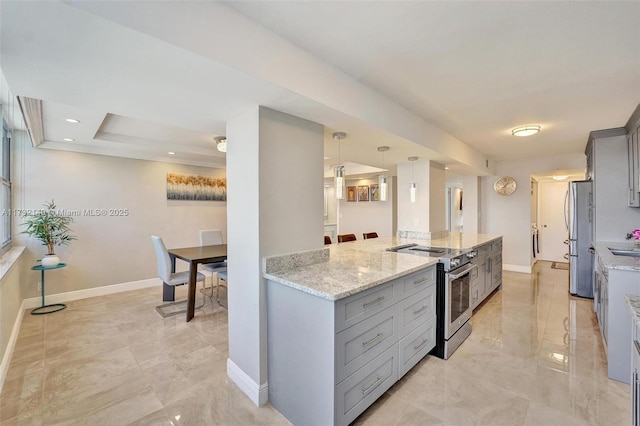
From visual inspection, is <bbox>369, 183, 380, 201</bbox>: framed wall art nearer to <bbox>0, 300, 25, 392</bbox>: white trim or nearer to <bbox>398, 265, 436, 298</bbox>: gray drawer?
<bbox>398, 265, 436, 298</bbox>: gray drawer

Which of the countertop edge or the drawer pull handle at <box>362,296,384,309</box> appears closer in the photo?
the countertop edge

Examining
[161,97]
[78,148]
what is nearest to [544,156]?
[161,97]

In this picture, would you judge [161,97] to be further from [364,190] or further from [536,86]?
[364,190]

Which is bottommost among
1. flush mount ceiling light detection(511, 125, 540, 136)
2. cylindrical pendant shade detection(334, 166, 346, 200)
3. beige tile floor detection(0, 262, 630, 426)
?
beige tile floor detection(0, 262, 630, 426)

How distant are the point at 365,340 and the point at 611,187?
4.15m

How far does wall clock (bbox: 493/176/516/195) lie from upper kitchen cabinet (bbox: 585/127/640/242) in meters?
1.93

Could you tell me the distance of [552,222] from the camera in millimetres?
7012

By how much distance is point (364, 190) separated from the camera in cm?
734

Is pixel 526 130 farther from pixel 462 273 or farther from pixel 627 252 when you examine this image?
pixel 462 273

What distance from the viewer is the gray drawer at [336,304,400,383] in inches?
63.1

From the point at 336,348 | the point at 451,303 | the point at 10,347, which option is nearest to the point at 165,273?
the point at 10,347

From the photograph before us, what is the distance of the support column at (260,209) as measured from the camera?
6.50 feet

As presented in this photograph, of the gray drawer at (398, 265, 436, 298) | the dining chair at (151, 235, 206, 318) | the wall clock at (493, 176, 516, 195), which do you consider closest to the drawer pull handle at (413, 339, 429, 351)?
the gray drawer at (398, 265, 436, 298)

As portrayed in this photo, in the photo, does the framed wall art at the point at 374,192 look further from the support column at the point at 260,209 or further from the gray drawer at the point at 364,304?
the gray drawer at the point at 364,304
